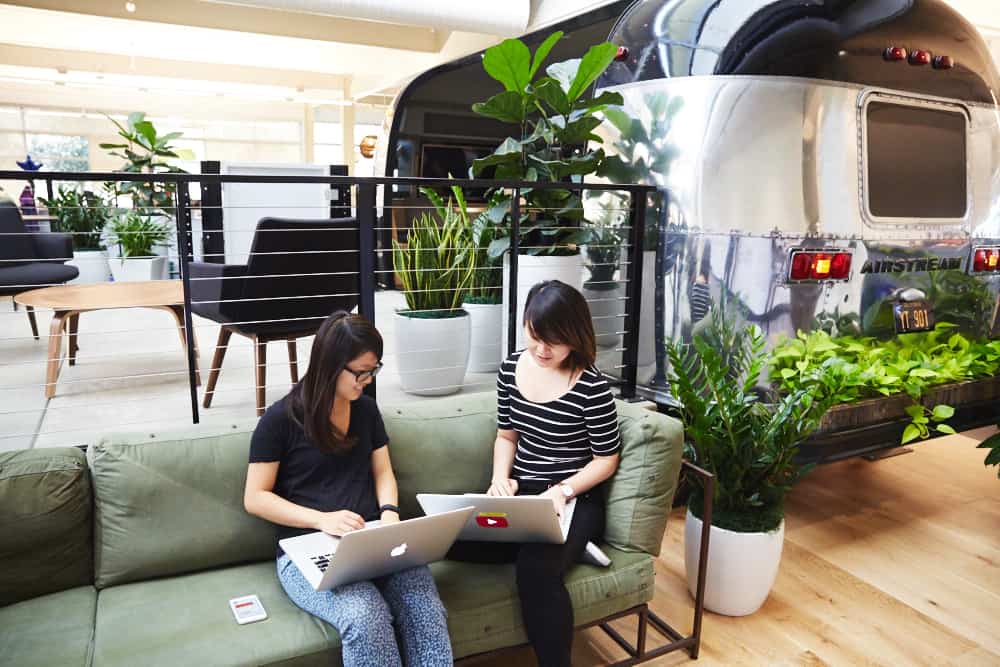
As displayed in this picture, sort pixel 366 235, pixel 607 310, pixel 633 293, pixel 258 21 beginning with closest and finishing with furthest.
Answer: pixel 366 235 → pixel 633 293 → pixel 607 310 → pixel 258 21

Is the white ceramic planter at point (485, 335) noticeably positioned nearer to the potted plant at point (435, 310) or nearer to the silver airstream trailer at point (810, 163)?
the potted plant at point (435, 310)

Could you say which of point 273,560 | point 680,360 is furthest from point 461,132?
point 273,560

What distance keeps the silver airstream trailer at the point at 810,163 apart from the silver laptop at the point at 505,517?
1.26 metres

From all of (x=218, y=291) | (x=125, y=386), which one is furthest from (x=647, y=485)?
(x=125, y=386)

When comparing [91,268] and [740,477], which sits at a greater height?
[91,268]

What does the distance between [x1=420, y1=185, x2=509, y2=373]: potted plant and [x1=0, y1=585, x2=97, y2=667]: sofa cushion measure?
200 cm

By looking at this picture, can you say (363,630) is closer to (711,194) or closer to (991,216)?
(711,194)

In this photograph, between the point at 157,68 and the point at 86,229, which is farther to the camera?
the point at 157,68

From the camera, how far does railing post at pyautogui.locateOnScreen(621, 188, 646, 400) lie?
3.07m

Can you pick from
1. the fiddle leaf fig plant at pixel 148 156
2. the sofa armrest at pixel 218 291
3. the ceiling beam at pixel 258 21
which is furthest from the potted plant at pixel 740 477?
the ceiling beam at pixel 258 21

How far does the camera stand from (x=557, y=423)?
218cm

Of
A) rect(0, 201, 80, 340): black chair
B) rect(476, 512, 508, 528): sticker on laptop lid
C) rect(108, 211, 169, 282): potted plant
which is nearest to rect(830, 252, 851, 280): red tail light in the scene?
rect(476, 512, 508, 528): sticker on laptop lid

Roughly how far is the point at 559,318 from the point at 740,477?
2.88ft

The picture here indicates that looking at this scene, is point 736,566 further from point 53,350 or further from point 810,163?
point 53,350
